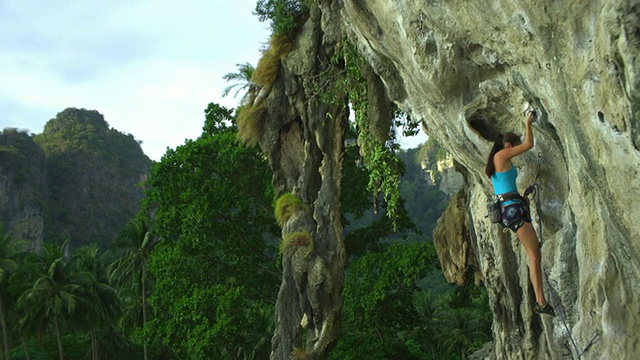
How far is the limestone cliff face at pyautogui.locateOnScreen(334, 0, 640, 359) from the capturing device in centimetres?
402

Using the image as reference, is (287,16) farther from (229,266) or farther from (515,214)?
(515,214)

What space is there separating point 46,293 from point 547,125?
27.4 m

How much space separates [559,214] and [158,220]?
14187 millimetres

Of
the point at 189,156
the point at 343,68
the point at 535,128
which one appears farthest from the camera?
the point at 189,156

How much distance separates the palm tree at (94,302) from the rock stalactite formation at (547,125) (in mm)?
22852

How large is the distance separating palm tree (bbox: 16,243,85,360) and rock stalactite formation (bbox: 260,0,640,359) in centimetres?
2257

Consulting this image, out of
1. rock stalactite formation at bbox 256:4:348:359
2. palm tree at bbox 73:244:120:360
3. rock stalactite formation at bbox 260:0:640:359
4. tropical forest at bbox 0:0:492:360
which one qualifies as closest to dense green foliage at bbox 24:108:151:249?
palm tree at bbox 73:244:120:360

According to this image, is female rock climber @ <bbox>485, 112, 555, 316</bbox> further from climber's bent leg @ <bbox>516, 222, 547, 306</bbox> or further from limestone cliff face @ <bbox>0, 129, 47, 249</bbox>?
limestone cliff face @ <bbox>0, 129, 47, 249</bbox>

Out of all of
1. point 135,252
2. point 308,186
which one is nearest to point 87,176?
point 135,252

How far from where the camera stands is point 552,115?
16.8 ft

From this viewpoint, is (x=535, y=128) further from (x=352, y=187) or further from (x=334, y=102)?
(x=352, y=187)

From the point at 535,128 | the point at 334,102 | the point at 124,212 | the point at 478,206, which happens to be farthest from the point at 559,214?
the point at 124,212

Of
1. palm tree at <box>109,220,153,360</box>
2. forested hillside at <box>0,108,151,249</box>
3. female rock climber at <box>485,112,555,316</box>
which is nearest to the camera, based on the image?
female rock climber at <box>485,112,555,316</box>

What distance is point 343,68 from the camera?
13656 millimetres
